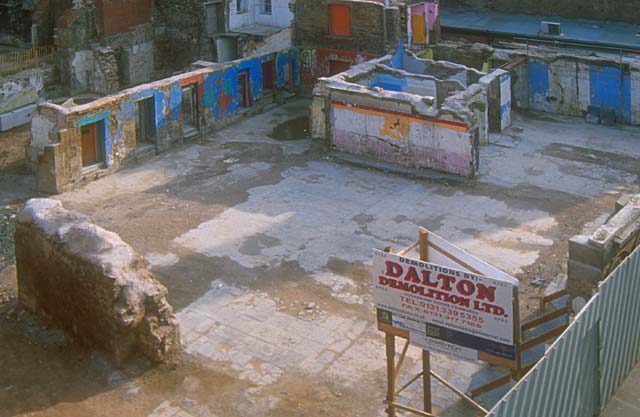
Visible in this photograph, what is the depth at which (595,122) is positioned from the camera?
1088 inches

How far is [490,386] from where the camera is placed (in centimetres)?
1341

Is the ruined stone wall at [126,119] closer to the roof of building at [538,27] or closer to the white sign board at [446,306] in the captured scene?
the roof of building at [538,27]

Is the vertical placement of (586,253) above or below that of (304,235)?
above

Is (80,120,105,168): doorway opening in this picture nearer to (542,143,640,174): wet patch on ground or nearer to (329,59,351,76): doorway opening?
(329,59,351,76): doorway opening

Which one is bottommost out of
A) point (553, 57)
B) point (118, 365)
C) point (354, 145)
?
point (118, 365)

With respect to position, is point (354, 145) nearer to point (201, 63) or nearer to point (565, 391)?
point (201, 63)

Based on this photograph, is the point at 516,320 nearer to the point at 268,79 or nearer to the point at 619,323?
the point at 619,323

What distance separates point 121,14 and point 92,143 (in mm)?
9863

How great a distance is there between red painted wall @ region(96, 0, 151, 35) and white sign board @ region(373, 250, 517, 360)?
891 inches

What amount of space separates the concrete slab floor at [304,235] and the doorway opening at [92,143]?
0.67 meters

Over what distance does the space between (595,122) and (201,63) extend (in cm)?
1183

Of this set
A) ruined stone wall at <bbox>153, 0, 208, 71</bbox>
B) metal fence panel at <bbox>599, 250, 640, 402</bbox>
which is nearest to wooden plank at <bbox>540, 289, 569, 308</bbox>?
metal fence panel at <bbox>599, 250, 640, 402</bbox>

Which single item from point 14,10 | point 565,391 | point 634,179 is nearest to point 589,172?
point 634,179

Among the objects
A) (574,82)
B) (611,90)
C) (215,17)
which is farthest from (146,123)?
(611,90)
